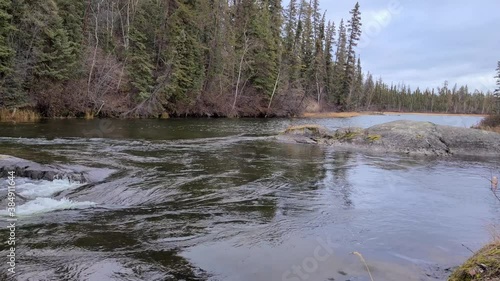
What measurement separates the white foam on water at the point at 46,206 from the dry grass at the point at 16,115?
21.0 metres

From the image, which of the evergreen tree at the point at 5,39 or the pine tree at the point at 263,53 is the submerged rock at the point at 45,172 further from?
the pine tree at the point at 263,53

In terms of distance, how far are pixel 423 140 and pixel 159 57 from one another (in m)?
30.2

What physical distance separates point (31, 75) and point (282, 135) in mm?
19650

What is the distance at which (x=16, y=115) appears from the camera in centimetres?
2498

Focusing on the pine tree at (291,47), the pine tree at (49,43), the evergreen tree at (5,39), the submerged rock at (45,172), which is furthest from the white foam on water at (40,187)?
the pine tree at (291,47)

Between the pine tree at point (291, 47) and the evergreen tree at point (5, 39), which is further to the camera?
the pine tree at point (291, 47)

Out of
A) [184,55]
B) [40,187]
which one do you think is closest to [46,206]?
[40,187]

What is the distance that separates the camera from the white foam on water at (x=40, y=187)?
7699 mm

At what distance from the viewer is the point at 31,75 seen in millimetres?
27188

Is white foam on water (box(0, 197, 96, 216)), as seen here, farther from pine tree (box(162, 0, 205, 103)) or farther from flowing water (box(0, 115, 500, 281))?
pine tree (box(162, 0, 205, 103))

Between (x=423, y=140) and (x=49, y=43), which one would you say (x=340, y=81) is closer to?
(x=49, y=43)

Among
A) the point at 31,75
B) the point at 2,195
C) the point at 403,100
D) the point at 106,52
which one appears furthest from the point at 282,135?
the point at 403,100

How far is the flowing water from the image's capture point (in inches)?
182

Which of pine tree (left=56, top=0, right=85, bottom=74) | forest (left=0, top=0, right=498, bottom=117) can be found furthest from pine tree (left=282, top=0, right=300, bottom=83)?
pine tree (left=56, top=0, right=85, bottom=74)
